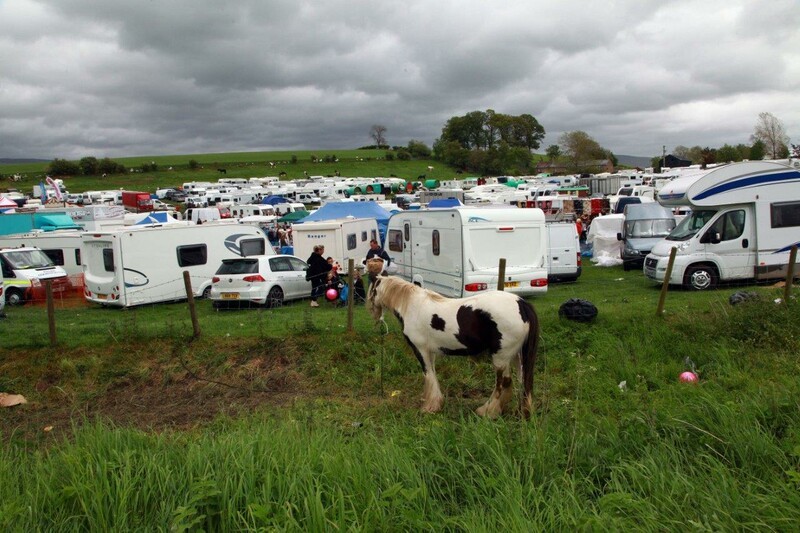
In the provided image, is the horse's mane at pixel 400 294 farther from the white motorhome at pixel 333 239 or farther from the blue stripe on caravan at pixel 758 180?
the white motorhome at pixel 333 239

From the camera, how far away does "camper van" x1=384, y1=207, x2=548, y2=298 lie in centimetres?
1480

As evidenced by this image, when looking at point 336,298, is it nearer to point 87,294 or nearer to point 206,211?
point 87,294

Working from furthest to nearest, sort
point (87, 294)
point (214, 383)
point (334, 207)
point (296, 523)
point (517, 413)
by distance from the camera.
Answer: point (334, 207) < point (87, 294) < point (214, 383) < point (517, 413) < point (296, 523)

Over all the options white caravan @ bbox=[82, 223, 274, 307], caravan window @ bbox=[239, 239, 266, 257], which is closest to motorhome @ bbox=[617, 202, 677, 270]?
caravan window @ bbox=[239, 239, 266, 257]

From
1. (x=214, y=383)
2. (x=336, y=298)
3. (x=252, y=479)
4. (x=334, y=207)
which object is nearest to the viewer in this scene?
(x=252, y=479)

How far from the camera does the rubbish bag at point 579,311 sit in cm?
1116

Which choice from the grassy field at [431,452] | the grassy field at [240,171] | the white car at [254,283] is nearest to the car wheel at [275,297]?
the white car at [254,283]

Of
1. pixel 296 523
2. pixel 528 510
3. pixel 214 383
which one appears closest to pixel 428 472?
pixel 528 510

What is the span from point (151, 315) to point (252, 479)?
13.0 meters

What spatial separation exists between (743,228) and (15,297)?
21.7 meters

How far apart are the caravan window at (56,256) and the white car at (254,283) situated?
988 centimetres

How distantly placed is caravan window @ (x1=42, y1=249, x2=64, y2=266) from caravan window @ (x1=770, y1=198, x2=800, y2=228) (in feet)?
77.6

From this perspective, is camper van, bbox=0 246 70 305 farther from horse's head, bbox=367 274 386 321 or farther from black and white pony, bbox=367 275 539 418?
black and white pony, bbox=367 275 539 418

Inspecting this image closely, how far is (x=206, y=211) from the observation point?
141 ft
